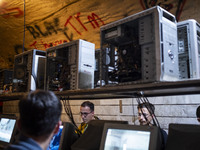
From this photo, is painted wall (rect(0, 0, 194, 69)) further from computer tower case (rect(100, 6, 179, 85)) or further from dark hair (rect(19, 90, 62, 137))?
dark hair (rect(19, 90, 62, 137))

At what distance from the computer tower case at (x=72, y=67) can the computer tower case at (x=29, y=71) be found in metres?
0.26

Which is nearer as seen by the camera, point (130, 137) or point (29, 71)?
point (130, 137)

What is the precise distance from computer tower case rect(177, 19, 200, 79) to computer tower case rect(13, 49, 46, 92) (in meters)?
1.72

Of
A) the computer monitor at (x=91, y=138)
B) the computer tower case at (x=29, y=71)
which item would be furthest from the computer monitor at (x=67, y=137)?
the computer tower case at (x=29, y=71)

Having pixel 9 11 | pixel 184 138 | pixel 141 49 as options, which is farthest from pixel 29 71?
pixel 9 11

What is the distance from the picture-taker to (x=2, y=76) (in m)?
4.00

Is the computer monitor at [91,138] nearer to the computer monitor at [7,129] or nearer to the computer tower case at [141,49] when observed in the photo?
the computer tower case at [141,49]

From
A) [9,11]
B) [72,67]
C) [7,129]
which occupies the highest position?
[9,11]

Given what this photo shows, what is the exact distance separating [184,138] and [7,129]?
1922 millimetres

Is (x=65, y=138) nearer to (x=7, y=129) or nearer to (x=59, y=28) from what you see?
(x=7, y=129)

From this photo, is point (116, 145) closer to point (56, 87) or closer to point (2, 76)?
point (56, 87)

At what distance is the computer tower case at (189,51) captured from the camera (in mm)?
1531

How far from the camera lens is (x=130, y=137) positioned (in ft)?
4.40

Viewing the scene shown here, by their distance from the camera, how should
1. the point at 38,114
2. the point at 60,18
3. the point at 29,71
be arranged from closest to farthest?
the point at 38,114, the point at 29,71, the point at 60,18
